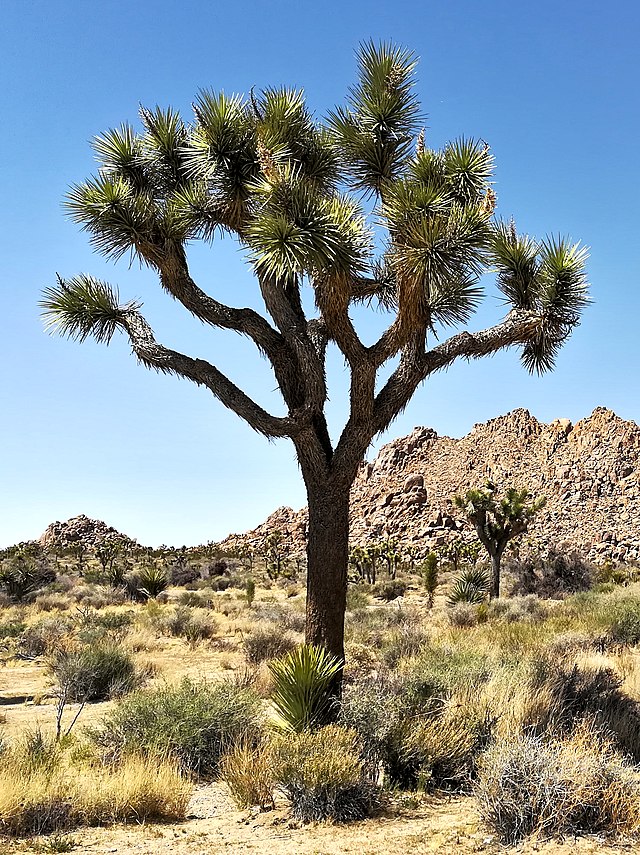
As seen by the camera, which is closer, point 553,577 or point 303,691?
point 303,691

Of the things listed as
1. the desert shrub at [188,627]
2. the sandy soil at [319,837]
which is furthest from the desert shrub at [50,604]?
the sandy soil at [319,837]

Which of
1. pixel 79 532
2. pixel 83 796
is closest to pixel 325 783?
pixel 83 796

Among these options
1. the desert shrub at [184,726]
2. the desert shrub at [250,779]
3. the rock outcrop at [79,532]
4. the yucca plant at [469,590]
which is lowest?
the desert shrub at [250,779]

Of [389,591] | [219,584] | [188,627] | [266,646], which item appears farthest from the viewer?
[219,584]

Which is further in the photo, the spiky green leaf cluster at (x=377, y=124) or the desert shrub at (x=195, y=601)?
the desert shrub at (x=195, y=601)

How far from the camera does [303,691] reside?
7.38 metres

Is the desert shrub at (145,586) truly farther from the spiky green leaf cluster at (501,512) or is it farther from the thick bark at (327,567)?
the thick bark at (327,567)

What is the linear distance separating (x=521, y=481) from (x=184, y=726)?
61940 mm

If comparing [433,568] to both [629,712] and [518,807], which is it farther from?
[518,807]

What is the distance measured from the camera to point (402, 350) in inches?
346

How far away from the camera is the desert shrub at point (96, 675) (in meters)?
10.6

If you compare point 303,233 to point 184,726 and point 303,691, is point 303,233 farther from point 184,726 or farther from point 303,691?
point 184,726

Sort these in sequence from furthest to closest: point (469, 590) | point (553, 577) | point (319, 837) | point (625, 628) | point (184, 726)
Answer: point (553, 577), point (469, 590), point (625, 628), point (184, 726), point (319, 837)

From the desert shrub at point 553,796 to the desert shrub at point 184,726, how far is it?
9.60 ft
